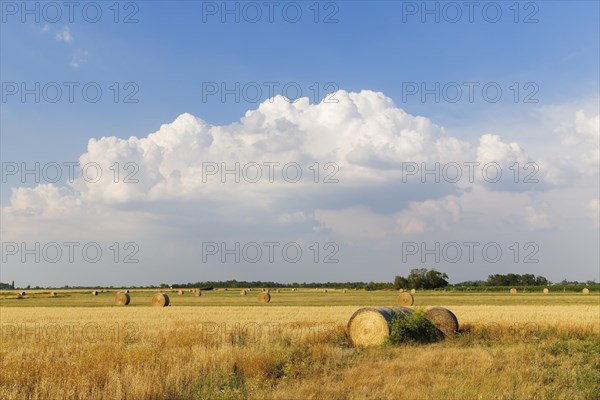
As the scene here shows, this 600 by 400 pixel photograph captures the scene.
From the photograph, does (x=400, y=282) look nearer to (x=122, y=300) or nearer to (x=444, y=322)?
(x=122, y=300)

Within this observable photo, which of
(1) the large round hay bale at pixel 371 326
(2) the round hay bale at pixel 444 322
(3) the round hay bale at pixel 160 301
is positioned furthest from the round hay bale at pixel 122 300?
(2) the round hay bale at pixel 444 322

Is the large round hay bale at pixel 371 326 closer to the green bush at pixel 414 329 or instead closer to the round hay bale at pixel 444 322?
the green bush at pixel 414 329

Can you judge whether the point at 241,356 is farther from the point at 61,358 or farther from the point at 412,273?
the point at 412,273

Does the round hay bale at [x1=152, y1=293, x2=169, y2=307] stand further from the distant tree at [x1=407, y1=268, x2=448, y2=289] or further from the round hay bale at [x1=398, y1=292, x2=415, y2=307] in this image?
the distant tree at [x1=407, y1=268, x2=448, y2=289]

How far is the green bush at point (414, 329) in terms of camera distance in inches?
711

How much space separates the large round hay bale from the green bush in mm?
203

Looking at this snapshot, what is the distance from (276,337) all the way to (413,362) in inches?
203

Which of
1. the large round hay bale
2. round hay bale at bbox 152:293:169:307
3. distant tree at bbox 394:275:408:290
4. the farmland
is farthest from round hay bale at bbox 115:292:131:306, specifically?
distant tree at bbox 394:275:408:290

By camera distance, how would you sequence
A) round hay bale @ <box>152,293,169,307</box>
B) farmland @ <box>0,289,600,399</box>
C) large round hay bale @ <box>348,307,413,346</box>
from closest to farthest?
farmland @ <box>0,289,600,399</box>
large round hay bale @ <box>348,307,413,346</box>
round hay bale @ <box>152,293,169,307</box>

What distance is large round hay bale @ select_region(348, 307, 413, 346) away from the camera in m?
18.0

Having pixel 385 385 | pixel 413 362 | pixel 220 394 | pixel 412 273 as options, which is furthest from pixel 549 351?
pixel 412 273

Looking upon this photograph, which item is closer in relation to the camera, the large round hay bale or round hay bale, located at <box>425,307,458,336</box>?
the large round hay bale

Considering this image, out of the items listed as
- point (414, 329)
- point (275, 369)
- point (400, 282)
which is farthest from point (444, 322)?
point (400, 282)

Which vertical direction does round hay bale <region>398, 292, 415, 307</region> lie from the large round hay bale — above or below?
below
